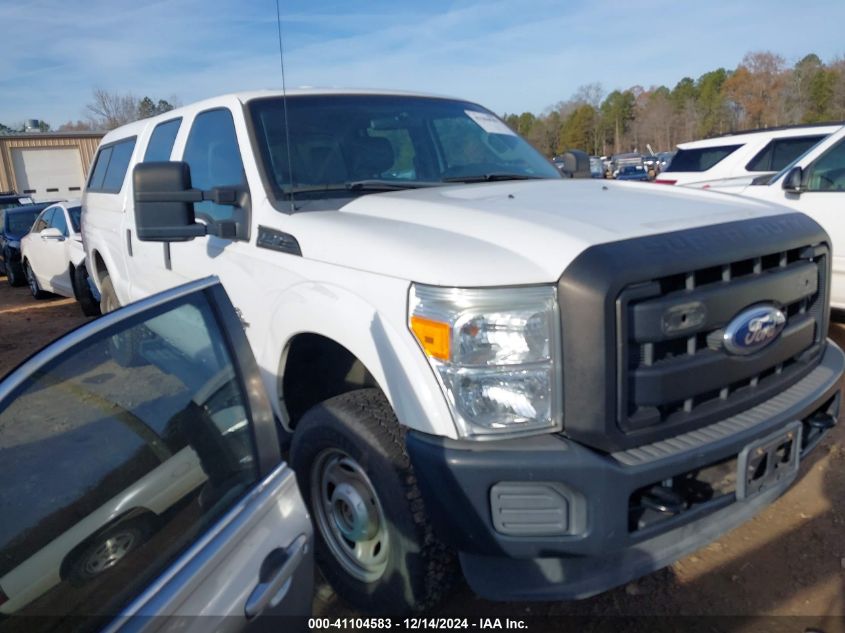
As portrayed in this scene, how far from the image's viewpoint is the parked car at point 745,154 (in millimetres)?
9133

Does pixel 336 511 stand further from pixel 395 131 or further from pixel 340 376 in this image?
pixel 395 131

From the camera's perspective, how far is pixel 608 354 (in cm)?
207

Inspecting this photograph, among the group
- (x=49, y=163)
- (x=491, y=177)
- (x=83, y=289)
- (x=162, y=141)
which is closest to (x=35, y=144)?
(x=49, y=163)

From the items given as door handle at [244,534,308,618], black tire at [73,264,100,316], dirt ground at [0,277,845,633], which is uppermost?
door handle at [244,534,308,618]

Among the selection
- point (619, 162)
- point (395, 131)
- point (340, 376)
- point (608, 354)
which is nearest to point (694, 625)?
point (608, 354)

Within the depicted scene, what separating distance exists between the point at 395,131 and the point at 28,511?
109 inches

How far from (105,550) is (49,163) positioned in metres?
40.1

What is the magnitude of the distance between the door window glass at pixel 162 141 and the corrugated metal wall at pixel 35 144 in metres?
33.6

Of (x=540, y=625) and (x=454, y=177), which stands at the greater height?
(x=454, y=177)

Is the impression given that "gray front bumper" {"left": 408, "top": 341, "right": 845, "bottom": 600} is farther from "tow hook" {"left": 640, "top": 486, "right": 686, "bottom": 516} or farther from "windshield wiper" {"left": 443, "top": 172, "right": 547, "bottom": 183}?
"windshield wiper" {"left": 443, "top": 172, "right": 547, "bottom": 183}

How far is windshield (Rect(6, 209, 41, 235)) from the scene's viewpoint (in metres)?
14.1

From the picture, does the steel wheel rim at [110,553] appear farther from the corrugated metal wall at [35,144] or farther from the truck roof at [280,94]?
the corrugated metal wall at [35,144]

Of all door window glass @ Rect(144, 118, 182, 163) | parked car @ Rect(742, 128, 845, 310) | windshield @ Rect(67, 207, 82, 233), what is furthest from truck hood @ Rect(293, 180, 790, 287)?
windshield @ Rect(67, 207, 82, 233)

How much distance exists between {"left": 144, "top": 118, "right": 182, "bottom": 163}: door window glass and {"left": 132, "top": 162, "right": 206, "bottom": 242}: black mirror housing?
140 centimetres
